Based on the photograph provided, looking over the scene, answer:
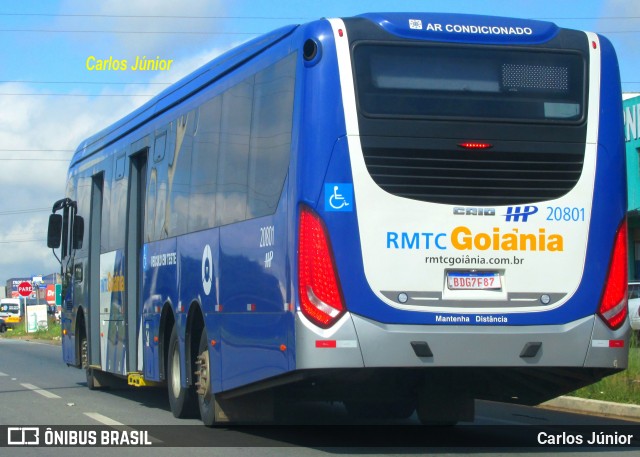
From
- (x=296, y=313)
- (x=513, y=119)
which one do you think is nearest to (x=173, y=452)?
(x=296, y=313)

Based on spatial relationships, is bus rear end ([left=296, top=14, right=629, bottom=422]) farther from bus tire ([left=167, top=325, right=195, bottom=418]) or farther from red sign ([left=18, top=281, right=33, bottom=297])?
red sign ([left=18, top=281, right=33, bottom=297])

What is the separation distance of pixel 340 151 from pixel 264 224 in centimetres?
112

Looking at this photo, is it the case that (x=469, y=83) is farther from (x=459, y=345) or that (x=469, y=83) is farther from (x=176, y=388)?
(x=176, y=388)

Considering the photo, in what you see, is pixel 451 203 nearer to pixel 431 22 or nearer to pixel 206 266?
pixel 431 22

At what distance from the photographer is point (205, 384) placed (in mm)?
11805

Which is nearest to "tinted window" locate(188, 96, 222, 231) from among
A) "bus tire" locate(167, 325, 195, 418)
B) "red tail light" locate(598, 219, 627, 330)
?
"bus tire" locate(167, 325, 195, 418)

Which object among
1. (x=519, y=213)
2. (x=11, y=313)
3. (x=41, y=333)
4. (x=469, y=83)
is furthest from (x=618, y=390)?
(x=11, y=313)

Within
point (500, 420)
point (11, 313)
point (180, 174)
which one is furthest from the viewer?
point (11, 313)

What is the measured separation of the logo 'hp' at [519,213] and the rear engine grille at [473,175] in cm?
5

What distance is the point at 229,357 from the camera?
10.7m

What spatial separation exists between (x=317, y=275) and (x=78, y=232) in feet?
31.9

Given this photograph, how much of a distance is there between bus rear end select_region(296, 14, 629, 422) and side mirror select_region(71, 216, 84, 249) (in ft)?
29.7

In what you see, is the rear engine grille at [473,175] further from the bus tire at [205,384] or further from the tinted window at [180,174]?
the tinted window at [180,174]

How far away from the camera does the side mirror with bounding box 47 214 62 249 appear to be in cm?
1912
